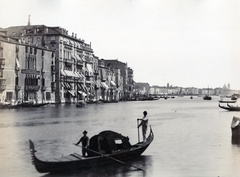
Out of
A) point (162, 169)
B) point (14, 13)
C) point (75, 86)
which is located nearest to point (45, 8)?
point (14, 13)

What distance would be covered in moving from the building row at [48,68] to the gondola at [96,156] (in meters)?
13.6

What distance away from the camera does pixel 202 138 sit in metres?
11.1

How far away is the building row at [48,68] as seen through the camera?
25078 millimetres

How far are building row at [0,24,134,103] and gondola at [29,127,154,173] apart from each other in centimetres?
1357

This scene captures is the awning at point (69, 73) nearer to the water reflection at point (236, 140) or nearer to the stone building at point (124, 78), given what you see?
the stone building at point (124, 78)

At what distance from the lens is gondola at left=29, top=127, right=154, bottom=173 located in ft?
20.5

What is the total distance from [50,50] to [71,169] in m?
25.9

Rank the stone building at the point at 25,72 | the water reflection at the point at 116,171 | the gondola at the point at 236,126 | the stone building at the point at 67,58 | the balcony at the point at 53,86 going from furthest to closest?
the balcony at the point at 53,86, the stone building at the point at 67,58, the stone building at the point at 25,72, the gondola at the point at 236,126, the water reflection at the point at 116,171

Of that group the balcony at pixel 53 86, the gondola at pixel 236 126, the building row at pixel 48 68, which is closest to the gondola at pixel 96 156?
the gondola at pixel 236 126

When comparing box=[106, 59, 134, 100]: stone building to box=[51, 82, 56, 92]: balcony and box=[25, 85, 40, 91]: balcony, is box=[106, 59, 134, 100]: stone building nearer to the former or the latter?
box=[51, 82, 56, 92]: balcony

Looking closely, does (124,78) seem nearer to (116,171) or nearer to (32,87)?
(32,87)

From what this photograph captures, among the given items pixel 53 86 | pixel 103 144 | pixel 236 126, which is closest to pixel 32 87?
pixel 53 86

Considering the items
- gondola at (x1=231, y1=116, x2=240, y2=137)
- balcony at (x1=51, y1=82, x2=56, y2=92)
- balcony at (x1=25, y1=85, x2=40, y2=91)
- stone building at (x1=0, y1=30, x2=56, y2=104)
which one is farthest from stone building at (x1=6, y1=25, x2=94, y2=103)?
gondola at (x1=231, y1=116, x2=240, y2=137)

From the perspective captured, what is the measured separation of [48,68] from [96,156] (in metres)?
25.3
